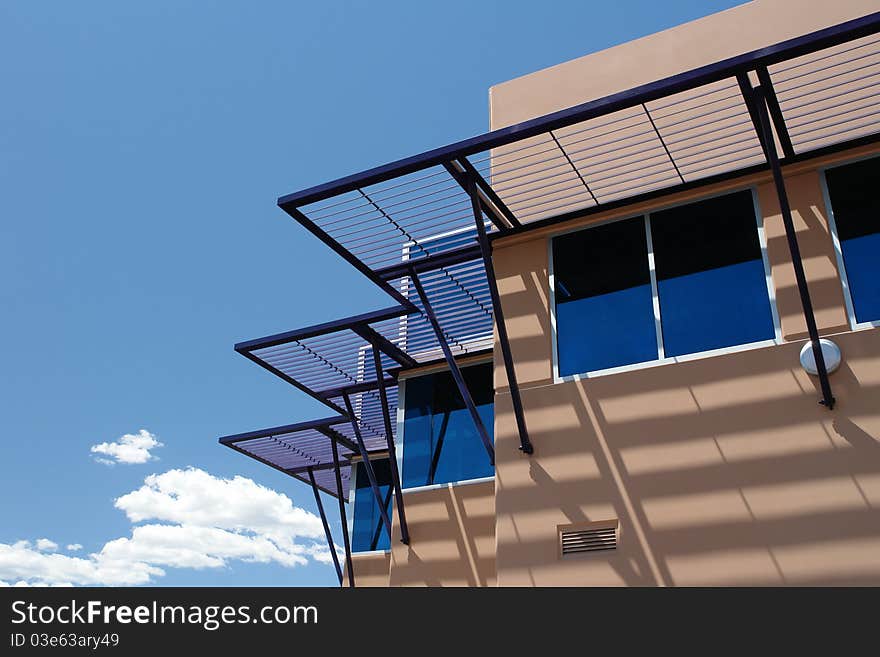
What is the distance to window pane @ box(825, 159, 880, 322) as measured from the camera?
8133 mm

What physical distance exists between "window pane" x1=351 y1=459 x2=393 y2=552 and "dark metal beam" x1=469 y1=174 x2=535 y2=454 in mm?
7676

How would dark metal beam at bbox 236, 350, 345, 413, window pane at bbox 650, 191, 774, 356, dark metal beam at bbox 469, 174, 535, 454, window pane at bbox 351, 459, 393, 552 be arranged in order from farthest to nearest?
window pane at bbox 351, 459, 393, 552 → dark metal beam at bbox 236, 350, 345, 413 → dark metal beam at bbox 469, 174, 535, 454 → window pane at bbox 650, 191, 774, 356

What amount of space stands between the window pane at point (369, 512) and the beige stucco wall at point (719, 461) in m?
7.59

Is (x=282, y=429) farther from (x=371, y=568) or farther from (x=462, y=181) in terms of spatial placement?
(x=462, y=181)

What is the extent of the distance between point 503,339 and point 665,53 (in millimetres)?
4150

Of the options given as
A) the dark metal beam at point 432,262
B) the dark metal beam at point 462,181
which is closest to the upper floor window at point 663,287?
the dark metal beam at point 462,181

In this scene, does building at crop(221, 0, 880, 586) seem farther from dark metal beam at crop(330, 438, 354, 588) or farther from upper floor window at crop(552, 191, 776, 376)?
dark metal beam at crop(330, 438, 354, 588)

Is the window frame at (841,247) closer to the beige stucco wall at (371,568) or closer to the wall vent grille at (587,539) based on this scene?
the wall vent grille at (587,539)

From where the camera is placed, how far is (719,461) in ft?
26.7

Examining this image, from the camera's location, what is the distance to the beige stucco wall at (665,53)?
32.0ft

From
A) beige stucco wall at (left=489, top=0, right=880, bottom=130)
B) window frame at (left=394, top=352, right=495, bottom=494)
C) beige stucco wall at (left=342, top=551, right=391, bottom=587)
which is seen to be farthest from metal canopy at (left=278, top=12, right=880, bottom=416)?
beige stucco wall at (left=342, top=551, right=391, bottom=587)

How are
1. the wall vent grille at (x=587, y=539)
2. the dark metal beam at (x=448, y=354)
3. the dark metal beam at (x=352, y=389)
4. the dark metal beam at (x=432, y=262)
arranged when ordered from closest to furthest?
1. the wall vent grille at (x=587, y=539)
2. the dark metal beam at (x=432, y=262)
3. the dark metal beam at (x=448, y=354)
4. the dark metal beam at (x=352, y=389)

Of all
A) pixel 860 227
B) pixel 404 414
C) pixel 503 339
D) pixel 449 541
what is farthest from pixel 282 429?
pixel 860 227
